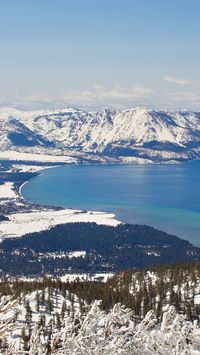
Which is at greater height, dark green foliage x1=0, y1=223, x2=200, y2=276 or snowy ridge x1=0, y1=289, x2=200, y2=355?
snowy ridge x1=0, y1=289, x2=200, y2=355

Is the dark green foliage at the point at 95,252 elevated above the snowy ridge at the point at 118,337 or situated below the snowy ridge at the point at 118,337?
below

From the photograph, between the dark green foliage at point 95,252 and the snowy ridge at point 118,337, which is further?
the dark green foliage at point 95,252

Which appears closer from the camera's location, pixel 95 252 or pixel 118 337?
pixel 118 337

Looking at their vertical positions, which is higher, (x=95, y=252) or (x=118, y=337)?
(x=118, y=337)

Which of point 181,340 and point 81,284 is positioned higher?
point 181,340

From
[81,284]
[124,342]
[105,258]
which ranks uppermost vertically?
[124,342]

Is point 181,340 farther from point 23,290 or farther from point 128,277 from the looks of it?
point 128,277

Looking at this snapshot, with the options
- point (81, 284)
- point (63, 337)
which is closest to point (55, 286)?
point (81, 284)

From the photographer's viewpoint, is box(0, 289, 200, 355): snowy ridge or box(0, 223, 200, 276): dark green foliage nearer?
box(0, 289, 200, 355): snowy ridge

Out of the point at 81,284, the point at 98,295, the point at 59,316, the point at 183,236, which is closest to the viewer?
the point at 59,316

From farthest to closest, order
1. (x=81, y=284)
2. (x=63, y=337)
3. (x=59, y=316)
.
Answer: (x=81, y=284), (x=59, y=316), (x=63, y=337)

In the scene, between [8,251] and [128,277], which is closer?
[128,277]
